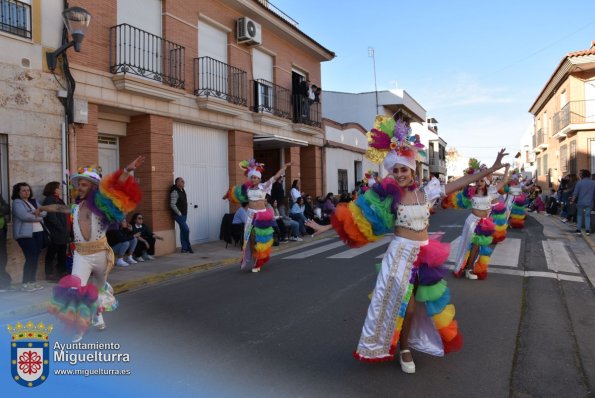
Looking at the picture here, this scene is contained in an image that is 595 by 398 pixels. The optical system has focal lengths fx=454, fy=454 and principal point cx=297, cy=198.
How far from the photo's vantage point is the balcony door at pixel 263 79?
51.1 ft

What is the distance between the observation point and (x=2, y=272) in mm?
7406

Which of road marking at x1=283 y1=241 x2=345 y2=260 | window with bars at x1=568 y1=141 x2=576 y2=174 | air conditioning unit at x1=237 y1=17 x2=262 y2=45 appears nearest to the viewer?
road marking at x1=283 y1=241 x2=345 y2=260

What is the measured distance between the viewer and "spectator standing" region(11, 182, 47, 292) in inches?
284

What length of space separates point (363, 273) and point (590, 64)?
20.0 meters

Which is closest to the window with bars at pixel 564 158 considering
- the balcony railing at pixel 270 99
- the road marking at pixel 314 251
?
the balcony railing at pixel 270 99

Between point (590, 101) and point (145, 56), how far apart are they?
21.5 m

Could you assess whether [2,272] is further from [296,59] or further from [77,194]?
[296,59]

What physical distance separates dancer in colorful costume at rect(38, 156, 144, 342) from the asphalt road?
0.47m

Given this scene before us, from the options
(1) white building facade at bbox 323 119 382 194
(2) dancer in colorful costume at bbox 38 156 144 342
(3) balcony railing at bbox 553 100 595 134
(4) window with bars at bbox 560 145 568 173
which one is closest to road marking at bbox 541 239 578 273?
(2) dancer in colorful costume at bbox 38 156 144 342

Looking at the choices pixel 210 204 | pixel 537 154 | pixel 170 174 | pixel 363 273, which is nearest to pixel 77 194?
pixel 363 273

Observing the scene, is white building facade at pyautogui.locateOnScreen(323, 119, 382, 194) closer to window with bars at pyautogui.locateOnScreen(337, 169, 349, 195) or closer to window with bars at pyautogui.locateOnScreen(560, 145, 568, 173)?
window with bars at pyautogui.locateOnScreen(337, 169, 349, 195)

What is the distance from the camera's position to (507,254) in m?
9.80

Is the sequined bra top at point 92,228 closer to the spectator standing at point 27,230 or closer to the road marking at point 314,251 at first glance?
the spectator standing at point 27,230

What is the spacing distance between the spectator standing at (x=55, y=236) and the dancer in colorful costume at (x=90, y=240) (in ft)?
11.1
